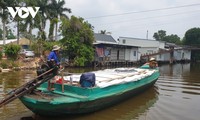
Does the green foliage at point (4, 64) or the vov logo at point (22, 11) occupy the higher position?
the vov logo at point (22, 11)

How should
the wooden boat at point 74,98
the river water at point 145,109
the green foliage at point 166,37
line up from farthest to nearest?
the green foliage at point 166,37
the river water at point 145,109
the wooden boat at point 74,98

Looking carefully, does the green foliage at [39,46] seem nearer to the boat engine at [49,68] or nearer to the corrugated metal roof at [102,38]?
the corrugated metal roof at [102,38]

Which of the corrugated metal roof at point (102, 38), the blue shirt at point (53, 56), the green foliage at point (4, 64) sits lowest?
the green foliage at point (4, 64)

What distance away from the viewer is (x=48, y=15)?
4319cm

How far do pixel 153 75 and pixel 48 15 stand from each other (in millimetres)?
32109

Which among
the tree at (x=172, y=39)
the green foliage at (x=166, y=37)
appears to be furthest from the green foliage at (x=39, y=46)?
the tree at (x=172, y=39)

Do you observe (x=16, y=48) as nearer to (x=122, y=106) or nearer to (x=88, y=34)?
(x=88, y=34)

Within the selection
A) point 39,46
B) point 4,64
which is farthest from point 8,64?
point 39,46

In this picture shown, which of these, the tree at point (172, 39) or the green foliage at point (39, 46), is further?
the tree at point (172, 39)

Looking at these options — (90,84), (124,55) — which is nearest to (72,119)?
(90,84)

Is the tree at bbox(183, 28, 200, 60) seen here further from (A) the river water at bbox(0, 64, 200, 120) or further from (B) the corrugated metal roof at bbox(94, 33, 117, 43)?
(A) the river water at bbox(0, 64, 200, 120)

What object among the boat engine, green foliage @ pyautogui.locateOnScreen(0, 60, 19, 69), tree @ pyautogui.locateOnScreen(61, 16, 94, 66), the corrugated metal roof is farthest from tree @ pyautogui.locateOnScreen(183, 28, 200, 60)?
the boat engine

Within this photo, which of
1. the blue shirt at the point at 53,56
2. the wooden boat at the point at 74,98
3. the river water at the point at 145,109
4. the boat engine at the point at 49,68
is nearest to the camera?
the wooden boat at the point at 74,98

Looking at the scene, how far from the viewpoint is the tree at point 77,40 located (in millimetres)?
29812
